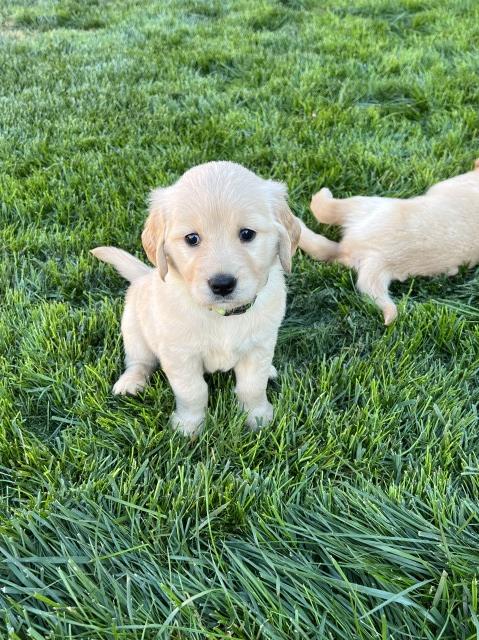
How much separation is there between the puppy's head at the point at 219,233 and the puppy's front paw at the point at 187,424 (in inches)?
20.7

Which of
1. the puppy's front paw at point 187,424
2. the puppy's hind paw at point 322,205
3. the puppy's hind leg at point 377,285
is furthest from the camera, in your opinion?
the puppy's hind paw at point 322,205

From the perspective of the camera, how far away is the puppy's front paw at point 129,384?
2107 mm

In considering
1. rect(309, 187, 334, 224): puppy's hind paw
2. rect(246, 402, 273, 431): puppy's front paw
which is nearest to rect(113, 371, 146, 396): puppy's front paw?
rect(246, 402, 273, 431): puppy's front paw

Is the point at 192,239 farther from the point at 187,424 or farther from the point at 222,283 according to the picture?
the point at 187,424

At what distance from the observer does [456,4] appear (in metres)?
5.66

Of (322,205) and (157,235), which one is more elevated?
(157,235)

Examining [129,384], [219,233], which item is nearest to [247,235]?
[219,233]

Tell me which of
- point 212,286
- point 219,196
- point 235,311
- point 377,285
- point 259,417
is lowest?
point 259,417

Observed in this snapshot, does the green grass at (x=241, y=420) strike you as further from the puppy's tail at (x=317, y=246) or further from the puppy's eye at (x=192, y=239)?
the puppy's eye at (x=192, y=239)

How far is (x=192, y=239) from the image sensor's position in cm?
174

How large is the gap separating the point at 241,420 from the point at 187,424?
0.67 feet

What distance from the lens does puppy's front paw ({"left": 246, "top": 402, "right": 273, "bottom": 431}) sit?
2.04 metres

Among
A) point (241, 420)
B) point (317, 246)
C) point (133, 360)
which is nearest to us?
point (241, 420)

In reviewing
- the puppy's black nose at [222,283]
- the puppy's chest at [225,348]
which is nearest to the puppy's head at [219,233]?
the puppy's black nose at [222,283]
